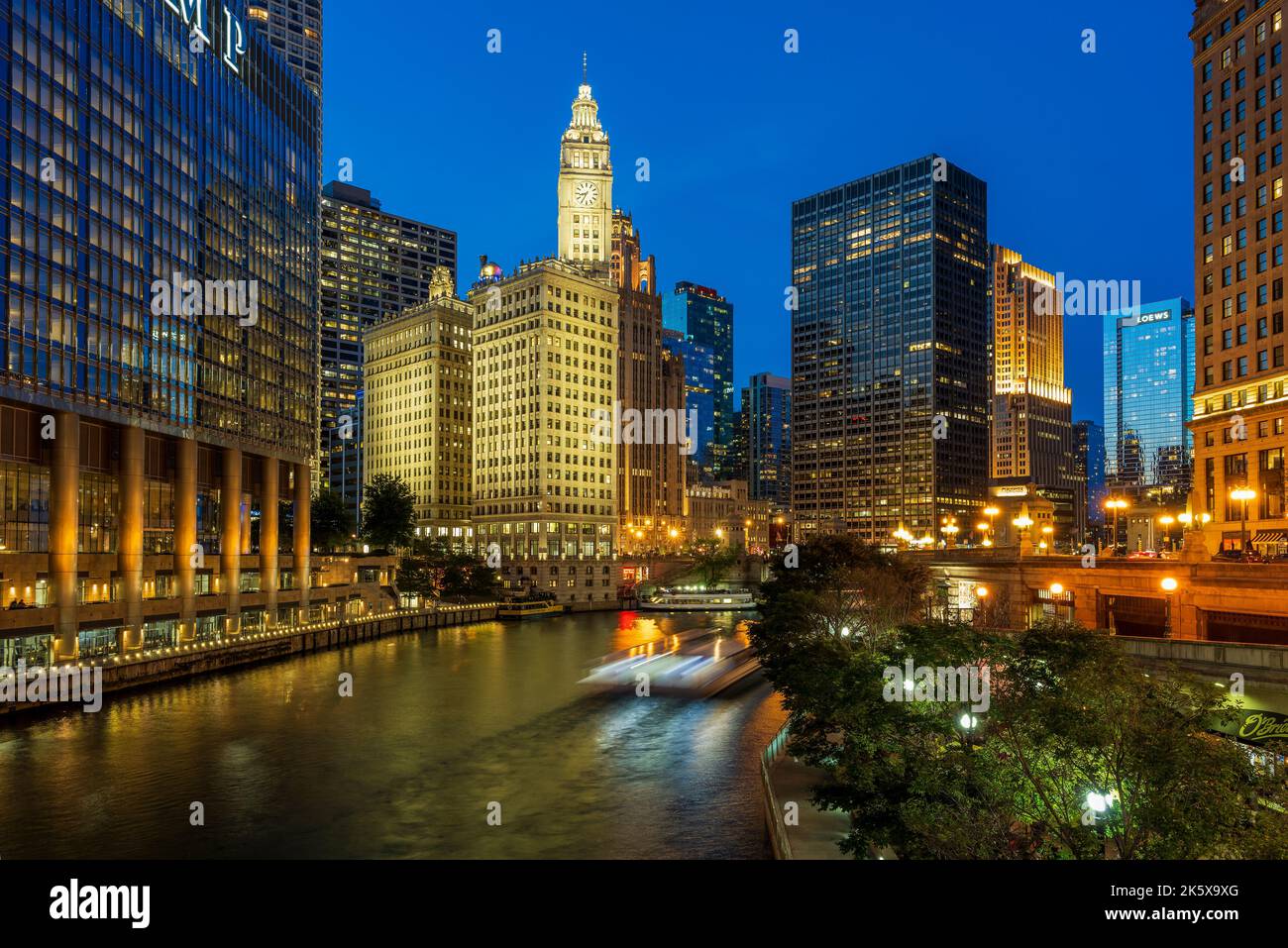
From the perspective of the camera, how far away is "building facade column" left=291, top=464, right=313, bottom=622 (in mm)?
109000

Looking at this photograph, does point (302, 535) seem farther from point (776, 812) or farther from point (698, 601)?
point (776, 812)

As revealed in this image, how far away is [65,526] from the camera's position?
6900 cm

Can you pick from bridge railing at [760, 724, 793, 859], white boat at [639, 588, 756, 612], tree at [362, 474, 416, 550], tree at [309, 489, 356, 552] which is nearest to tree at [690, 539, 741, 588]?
white boat at [639, 588, 756, 612]

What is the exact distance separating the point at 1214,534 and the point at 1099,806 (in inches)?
3099

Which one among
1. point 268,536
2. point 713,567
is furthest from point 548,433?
point 268,536

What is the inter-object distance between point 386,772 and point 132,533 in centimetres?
4201

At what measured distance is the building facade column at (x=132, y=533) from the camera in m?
75.2

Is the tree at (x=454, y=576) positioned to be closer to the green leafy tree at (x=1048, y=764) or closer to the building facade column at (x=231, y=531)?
the building facade column at (x=231, y=531)

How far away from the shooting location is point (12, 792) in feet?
139

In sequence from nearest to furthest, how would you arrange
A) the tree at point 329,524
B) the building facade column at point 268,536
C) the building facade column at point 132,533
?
the building facade column at point 132,533 < the building facade column at point 268,536 < the tree at point 329,524

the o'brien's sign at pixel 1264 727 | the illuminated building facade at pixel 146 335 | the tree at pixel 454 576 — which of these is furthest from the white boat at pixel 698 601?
the o'brien's sign at pixel 1264 727

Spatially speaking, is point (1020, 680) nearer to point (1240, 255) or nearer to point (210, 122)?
point (1240, 255)

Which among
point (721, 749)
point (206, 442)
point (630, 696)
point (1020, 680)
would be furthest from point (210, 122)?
point (1020, 680)

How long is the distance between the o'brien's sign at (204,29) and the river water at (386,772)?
62085mm
